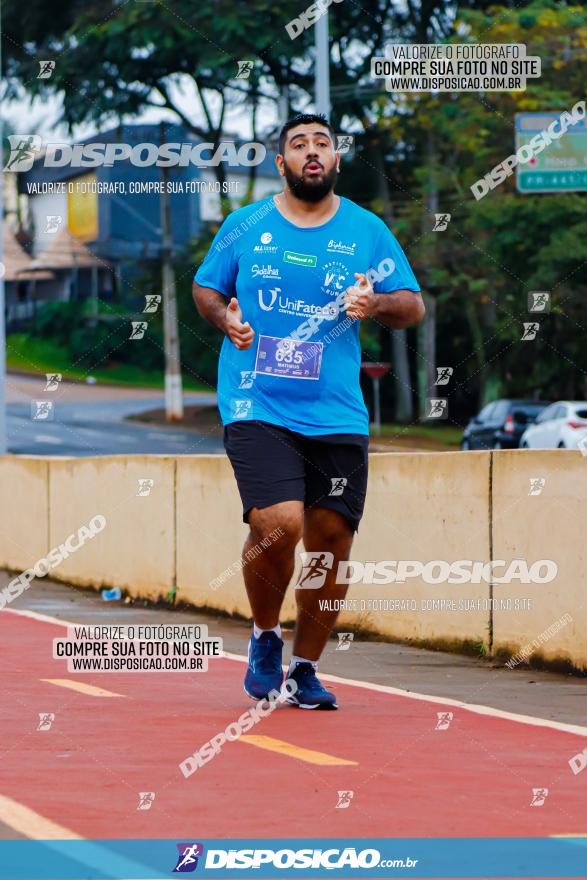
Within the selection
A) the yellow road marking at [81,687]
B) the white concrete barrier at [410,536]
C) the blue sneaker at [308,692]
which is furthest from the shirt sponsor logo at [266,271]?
the white concrete barrier at [410,536]

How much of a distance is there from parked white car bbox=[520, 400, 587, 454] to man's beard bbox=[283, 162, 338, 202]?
22720 mm

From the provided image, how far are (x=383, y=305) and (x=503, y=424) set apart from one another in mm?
28723

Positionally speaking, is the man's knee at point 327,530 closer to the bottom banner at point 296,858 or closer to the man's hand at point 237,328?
the man's hand at point 237,328

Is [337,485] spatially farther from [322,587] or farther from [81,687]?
[81,687]

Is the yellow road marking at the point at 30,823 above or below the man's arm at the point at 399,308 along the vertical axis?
below

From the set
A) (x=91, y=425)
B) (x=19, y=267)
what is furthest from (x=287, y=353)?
(x=19, y=267)

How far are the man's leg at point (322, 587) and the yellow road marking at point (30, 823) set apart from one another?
2.23m

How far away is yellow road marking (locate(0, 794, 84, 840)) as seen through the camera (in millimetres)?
4637

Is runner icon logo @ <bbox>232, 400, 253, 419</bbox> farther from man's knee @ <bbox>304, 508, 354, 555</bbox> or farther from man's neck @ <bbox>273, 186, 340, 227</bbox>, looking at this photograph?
man's neck @ <bbox>273, 186, 340, 227</bbox>

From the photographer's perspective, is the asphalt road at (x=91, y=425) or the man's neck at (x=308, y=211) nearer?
the man's neck at (x=308, y=211)

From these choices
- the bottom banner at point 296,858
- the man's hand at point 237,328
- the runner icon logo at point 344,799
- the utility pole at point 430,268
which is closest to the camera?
the bottom banner at point 296,858

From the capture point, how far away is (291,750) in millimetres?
6008

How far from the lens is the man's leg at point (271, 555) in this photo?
6.89 metres

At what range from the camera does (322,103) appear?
28.3 m
